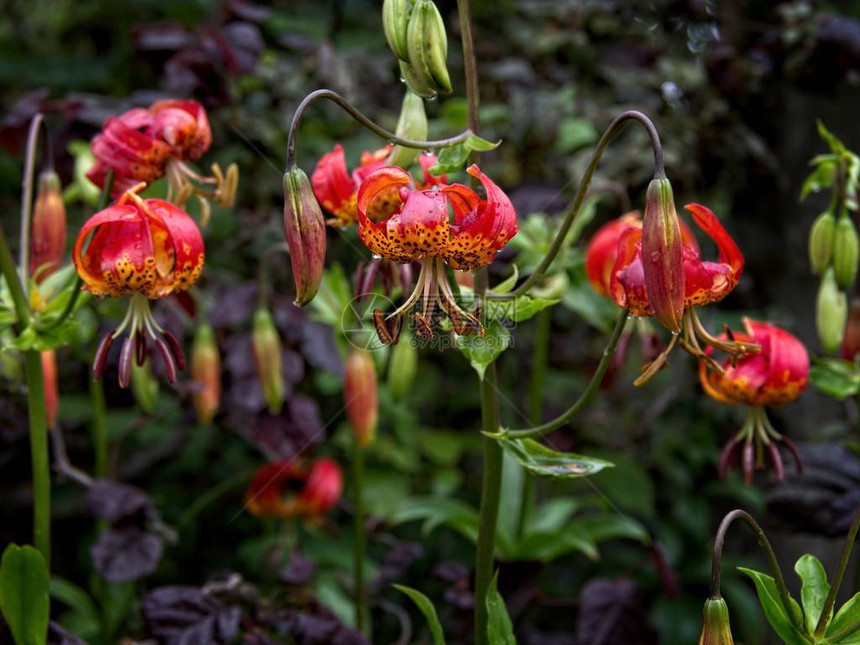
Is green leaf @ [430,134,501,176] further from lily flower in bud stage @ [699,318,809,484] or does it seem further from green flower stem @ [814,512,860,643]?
green flower stem @ [814,512,860,643]

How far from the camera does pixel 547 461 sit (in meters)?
Answer: 0.84

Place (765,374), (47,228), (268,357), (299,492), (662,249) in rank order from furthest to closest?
1. (299,492)
2. (268,357)
3. (47,228)
4. (765,374)
5. (662,249)

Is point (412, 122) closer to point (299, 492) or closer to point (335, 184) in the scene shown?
point (335, 184)

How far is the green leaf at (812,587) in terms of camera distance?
2.76 ft

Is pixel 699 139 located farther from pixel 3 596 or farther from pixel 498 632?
pixel 3 596

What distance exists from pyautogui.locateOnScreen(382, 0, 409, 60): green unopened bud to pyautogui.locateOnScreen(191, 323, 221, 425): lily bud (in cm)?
70

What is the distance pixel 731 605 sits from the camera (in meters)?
1.73

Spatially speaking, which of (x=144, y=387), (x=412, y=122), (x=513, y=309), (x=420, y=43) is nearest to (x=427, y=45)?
(x=420, y=43)

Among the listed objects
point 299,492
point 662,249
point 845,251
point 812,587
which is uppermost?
point 662,249

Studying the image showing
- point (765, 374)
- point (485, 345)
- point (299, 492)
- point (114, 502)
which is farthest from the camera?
point (299, 492)

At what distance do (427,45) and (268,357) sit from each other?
660 mm

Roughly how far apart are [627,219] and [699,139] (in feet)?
2.25

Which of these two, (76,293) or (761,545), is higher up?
(76,293)

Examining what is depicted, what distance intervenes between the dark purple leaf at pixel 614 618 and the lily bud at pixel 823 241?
508 mm
